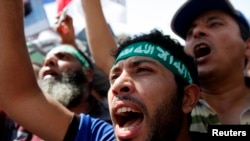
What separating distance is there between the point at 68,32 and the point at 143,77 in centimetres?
177

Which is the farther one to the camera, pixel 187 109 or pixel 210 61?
pixel 210 61

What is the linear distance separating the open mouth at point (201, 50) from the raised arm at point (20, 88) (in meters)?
0.77

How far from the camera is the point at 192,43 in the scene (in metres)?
2.35

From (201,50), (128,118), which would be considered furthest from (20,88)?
(201,50)

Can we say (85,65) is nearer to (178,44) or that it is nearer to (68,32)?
(68,32)

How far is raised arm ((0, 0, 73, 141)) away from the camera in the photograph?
188cm

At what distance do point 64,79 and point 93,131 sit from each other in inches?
59.6

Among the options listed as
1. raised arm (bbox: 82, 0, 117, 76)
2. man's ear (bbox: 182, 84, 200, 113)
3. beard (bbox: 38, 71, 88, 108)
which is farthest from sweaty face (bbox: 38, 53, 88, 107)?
man's ear (bbox: 182, 84, 200, 113)

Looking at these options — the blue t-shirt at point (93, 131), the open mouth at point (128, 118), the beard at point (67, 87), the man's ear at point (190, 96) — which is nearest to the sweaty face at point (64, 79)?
the beard at point (67, 87)

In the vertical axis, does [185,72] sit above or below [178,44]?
below

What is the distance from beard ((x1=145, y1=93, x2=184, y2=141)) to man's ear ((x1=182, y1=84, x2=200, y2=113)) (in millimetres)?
60

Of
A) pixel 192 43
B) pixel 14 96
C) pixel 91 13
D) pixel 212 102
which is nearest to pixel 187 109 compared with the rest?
pixel 212 102

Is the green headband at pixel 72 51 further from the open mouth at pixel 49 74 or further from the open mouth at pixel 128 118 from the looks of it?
the open mouth at pixel 128 118

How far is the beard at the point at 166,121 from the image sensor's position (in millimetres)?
1864
